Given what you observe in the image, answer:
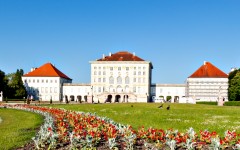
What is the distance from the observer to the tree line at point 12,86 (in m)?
73.6

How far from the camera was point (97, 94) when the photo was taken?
89.5m

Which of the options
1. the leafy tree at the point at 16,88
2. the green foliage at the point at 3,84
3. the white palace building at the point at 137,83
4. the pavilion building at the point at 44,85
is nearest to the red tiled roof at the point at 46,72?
the pavilion building at the point at 44,85

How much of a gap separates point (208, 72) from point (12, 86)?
4905 cm

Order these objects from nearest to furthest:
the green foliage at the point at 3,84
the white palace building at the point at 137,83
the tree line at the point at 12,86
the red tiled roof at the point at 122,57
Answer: the green foliage at the point at 3,84 < the tree line at the point at 12,86 < the white palace building at the point at 137,83 < the red tiled roof at the point at 122,57

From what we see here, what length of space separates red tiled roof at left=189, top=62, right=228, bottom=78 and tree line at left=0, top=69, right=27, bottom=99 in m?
42.8

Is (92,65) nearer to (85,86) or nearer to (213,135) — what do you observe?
(85,86)

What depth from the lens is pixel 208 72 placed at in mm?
90562

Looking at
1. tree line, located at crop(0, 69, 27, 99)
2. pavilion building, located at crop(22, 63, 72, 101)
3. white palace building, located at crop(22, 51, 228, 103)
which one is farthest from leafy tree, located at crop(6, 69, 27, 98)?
white palace building, located at crop(22, 51, 228, 103)

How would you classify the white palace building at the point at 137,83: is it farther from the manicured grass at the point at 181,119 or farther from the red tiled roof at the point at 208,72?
the manicured grass at the point at 181,119

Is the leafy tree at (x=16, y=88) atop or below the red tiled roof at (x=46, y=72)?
below

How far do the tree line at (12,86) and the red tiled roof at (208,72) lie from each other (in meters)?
42.8

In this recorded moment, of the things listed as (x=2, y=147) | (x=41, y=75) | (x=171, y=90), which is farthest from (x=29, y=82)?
(x=2, y=147)

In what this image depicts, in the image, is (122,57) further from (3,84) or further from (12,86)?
(3,84)

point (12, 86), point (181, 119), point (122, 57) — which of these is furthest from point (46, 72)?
point (181, 119)
